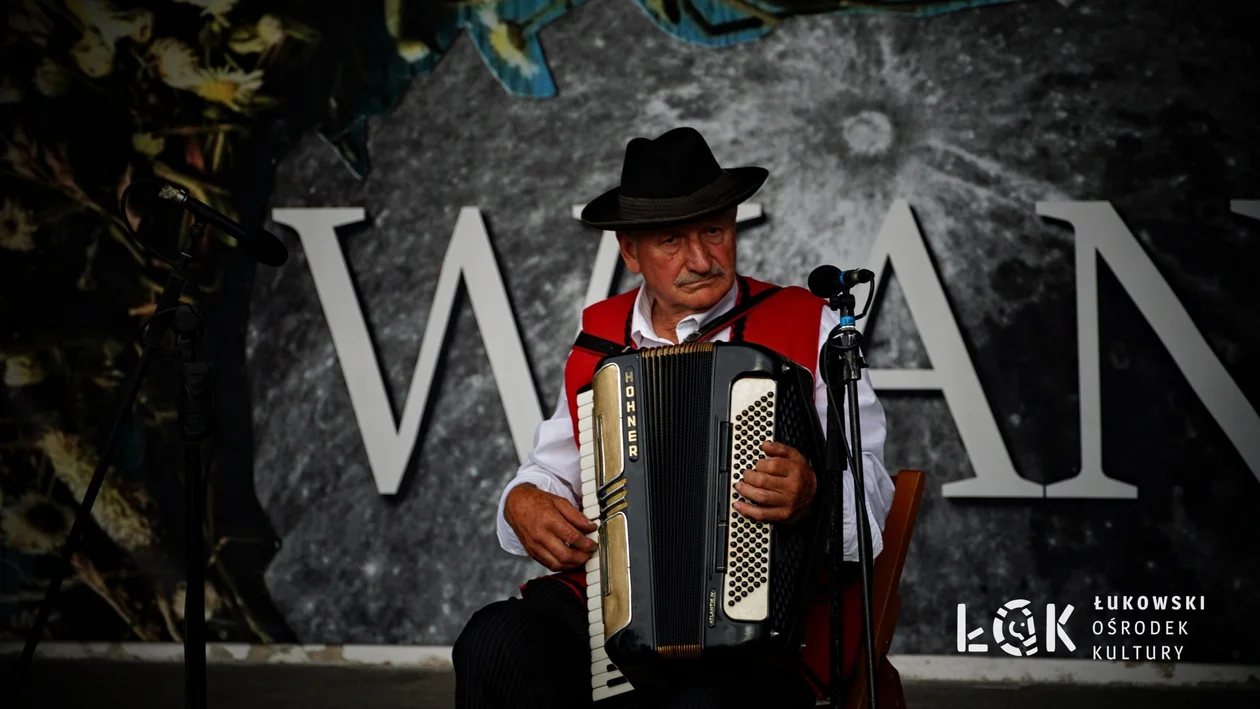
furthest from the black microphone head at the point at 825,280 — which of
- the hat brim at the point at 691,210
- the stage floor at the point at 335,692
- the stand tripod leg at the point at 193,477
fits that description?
the stage floor at the point at 335,692

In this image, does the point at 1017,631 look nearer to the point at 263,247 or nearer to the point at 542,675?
the point at 542,675

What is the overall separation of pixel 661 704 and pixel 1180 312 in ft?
7.72

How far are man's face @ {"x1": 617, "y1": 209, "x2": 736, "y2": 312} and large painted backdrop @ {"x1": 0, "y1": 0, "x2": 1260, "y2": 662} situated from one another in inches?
57.4

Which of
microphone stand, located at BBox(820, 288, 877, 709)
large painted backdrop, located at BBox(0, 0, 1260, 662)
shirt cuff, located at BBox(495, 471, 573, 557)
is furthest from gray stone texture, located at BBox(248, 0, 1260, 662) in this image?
microphone stand, located at BBox(820, 288, 877, 709)

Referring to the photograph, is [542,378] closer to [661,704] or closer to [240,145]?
[240,145]

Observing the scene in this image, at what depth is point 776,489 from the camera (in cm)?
206

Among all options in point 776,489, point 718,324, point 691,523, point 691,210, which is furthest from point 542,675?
point 691,210

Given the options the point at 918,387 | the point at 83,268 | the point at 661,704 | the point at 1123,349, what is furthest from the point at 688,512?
the point at 83,268

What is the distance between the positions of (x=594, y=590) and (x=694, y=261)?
701mm

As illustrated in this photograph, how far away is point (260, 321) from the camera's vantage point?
4.27 meters

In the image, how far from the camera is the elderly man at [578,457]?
211 centimetres

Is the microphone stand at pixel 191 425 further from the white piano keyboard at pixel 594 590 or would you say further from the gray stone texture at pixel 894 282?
the gray stone texture at pixel 894 282

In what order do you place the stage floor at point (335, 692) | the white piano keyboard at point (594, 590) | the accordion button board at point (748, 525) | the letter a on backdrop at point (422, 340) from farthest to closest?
the letter a on backdrop at point (422, 340), the stage floor at point (335, 692), the white piano keyboard at point (594, 590), the accordion button board at point (748, 525)

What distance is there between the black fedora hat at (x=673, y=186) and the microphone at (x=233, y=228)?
655 millimetres
